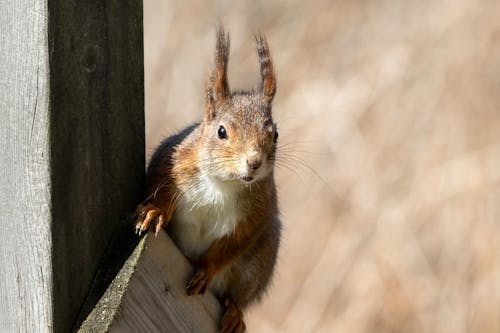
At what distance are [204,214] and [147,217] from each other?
0.45 meters

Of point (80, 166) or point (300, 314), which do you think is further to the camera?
point (300, 314)

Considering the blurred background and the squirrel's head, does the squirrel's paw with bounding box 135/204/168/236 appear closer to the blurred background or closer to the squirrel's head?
the squirrel's head

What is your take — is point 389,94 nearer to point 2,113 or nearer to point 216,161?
point 216,161

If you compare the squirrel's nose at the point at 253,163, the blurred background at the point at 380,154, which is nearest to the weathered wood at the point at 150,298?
the squirrel's nose at the point at 253,163

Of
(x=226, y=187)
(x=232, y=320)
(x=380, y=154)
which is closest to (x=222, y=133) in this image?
(x=226, y=187)

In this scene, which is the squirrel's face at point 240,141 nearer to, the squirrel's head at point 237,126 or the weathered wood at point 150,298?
the squirrel's head at point 237,126

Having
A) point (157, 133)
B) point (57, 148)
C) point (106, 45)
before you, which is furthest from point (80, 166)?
point (157, 133)

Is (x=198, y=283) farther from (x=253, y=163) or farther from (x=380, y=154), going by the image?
(x=380, y=154)

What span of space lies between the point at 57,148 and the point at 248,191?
797 mm

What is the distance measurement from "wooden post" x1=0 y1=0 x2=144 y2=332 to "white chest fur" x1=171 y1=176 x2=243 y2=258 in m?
0.44

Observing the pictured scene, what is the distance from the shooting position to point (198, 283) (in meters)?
1.89

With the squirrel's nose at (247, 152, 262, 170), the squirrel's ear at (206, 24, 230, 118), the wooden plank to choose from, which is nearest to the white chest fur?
the squirrel's nose at (247, 152, 262, 170)

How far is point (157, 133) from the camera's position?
482cm

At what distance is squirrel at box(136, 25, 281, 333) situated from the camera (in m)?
2.15
